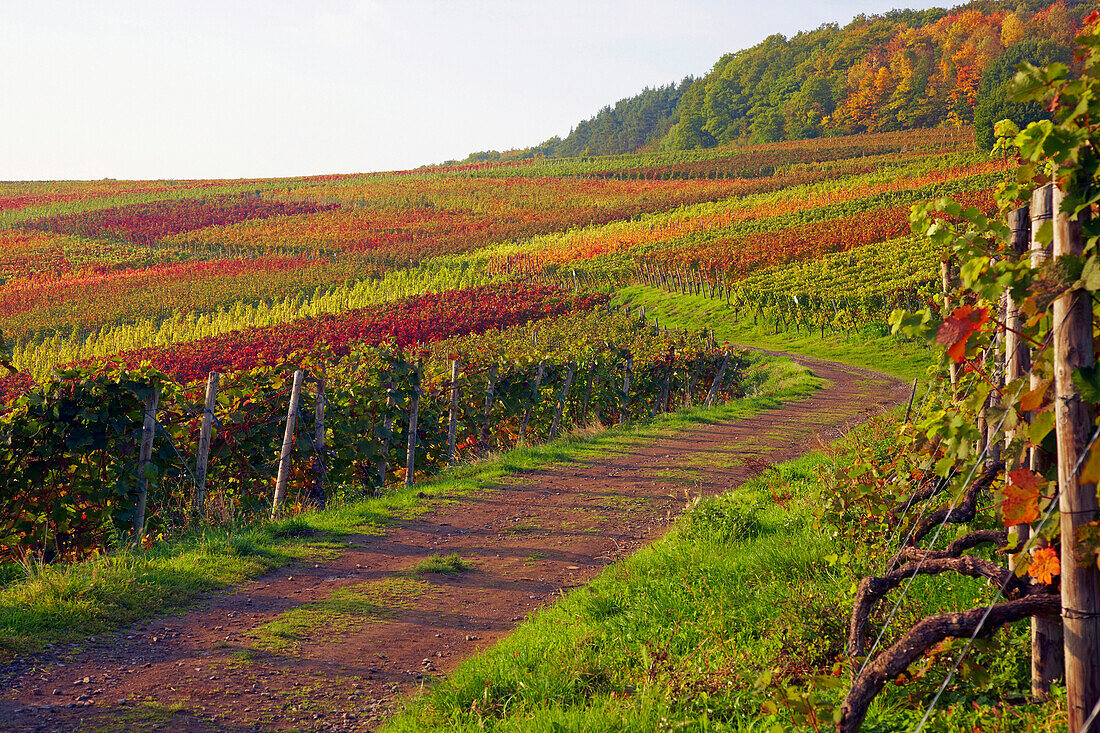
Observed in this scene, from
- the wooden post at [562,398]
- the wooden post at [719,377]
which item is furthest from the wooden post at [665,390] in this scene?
the wooden post at [562,398]

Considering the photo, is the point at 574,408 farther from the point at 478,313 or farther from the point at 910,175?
the point at 910,175

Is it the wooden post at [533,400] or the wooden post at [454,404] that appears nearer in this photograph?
the wooden post at [454,404]

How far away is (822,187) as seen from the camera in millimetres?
69812

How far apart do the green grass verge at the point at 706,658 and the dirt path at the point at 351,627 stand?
2.00 ft

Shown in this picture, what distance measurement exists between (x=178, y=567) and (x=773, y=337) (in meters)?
31.1

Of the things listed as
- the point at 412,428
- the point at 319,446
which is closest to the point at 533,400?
the point at 412,428


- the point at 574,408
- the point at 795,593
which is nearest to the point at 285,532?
the point at 795,593

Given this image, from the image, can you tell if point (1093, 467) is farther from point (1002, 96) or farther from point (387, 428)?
point (1002, 96)

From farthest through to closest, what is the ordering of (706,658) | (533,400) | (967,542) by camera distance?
(533,400)
(706,658)
(967,542)

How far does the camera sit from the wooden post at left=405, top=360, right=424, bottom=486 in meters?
11.0

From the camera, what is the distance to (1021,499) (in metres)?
2.53

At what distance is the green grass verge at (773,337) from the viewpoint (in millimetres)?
27188

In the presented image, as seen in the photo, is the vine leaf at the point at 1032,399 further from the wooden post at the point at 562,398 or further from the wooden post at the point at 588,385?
the wooden post at the point at 588,385

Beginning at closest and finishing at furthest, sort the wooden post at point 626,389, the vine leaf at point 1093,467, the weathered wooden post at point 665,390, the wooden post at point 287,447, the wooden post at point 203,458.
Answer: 1. the vine leaf at point 1093,467
2. the wooden post at point 203,458
3. the wooden post at point 287,447
4. the wooden post at point 626,389
5. the weathered wooden post at point 665,390
